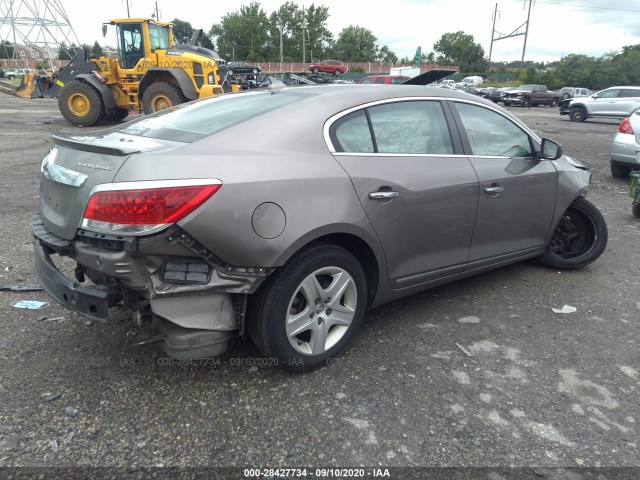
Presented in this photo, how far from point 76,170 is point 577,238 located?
420 centimetres

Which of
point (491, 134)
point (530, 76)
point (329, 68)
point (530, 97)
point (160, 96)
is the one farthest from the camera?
point (530, 76)

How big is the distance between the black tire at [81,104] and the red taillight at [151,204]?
45.1 ft

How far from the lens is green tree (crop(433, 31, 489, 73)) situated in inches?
3627

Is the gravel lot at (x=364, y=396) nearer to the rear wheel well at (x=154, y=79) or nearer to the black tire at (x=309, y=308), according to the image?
the black tire at (x=309, y=308)

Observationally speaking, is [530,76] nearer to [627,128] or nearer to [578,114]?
[578,114]

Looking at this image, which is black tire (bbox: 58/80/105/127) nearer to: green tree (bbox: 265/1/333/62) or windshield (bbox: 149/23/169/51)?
windshield (bbox: 149/23/169/51)

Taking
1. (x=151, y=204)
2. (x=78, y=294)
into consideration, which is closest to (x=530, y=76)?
(x=151, y=204)

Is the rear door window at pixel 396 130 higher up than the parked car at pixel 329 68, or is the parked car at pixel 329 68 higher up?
the parked car at pixel 329 68

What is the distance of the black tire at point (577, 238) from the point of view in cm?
439

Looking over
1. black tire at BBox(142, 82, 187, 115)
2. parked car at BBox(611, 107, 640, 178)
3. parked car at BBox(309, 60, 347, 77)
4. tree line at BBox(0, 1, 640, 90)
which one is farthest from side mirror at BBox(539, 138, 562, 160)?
tree line at BBox(0, 1, 640, 90)

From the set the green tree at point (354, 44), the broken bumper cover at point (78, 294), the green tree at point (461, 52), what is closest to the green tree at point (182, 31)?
the green tree at point (354, 44)

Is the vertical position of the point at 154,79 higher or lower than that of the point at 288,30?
lower

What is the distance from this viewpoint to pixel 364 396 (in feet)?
8.55

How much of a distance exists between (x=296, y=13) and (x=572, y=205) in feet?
310
